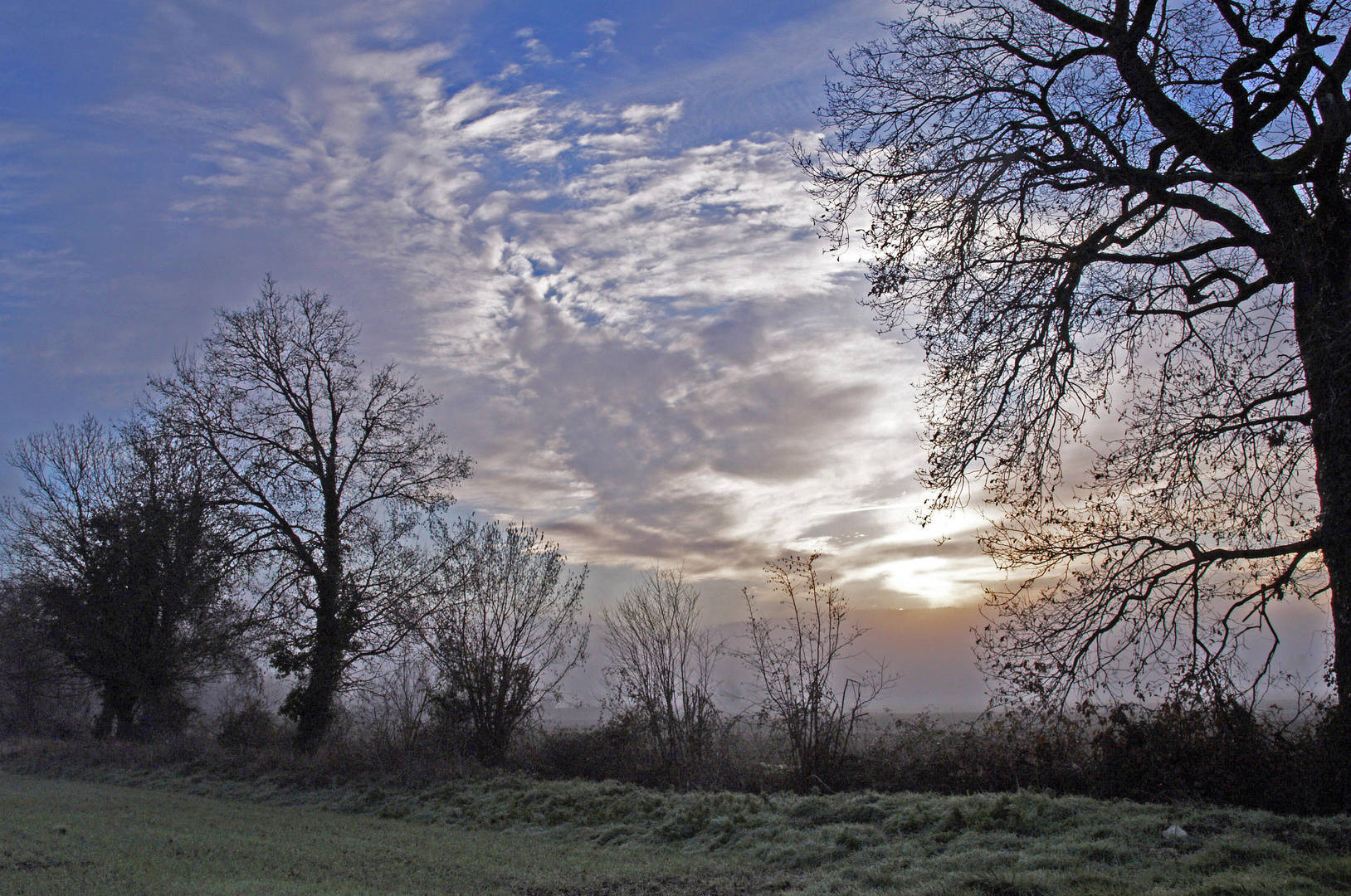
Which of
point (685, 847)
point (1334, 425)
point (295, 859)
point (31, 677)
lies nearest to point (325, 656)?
point (295, 859)

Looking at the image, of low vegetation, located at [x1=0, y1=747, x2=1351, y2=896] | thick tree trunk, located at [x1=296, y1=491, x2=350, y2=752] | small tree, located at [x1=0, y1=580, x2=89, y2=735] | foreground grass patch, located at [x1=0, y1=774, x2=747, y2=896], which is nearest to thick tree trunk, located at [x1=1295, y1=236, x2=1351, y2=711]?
low vegetation, located at [x1=0, y1=747, x2=1351, y2=896]

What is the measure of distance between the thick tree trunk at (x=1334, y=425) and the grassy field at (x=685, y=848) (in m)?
2.78

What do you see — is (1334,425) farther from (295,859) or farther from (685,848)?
(295,859)

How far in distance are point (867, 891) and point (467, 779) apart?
1037 cm

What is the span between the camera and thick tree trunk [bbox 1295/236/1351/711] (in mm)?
8742

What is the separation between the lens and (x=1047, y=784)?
10.9 m

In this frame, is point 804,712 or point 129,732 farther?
point 129,732

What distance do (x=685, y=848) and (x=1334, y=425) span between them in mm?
8867

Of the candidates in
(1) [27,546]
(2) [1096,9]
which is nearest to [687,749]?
(2) [1096,9]

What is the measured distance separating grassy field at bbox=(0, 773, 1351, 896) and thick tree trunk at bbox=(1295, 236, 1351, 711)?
2.78 m

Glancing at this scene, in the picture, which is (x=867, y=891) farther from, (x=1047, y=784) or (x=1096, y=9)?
(x=1096, y=9)

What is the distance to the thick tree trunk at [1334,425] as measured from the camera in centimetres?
874

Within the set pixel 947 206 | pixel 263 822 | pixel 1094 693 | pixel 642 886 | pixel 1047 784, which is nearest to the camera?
pixel 642 886

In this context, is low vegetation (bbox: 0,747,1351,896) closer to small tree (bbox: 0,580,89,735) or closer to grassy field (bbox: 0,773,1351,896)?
grassy field (bbox: 0,773,1351,896)
